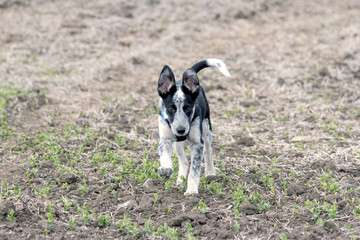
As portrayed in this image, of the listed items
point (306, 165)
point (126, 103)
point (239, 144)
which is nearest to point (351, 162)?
point (306, 165)

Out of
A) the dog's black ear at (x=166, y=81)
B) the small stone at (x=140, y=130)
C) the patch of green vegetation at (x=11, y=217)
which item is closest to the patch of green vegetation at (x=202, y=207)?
the dog's black ear at (x=166, y=81)

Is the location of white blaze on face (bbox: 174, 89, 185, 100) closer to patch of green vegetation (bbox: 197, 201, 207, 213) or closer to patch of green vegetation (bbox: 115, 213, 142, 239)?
patch of green vegetation (bbox: 197, 201, 207, 213)

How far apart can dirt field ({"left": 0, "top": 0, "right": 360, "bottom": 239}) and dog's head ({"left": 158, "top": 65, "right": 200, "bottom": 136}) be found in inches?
36.5

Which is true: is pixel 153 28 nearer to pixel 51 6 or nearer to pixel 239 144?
pixel 51 6

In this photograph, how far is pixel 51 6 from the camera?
1752cm

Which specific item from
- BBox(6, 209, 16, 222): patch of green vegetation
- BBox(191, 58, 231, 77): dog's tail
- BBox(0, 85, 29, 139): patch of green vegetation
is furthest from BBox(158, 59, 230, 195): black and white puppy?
BBox(0, 85, 29, 139): patch of green vegetation

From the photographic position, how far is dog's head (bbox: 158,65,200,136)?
6.00 meters

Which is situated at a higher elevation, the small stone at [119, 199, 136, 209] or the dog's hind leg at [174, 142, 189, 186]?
the dog's hind leg at [174, 142, 189, 186]

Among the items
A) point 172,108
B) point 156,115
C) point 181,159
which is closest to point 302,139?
point 181,159

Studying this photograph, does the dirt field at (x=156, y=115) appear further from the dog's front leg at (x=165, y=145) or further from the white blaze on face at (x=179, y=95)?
the white blaze on face at (x=179, y=95)

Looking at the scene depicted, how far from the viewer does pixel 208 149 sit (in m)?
6.98

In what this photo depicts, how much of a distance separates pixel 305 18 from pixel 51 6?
8.07 meters

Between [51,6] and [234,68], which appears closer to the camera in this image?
[234,68]

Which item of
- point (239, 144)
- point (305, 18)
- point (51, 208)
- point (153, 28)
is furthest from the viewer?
point (305, 18)
